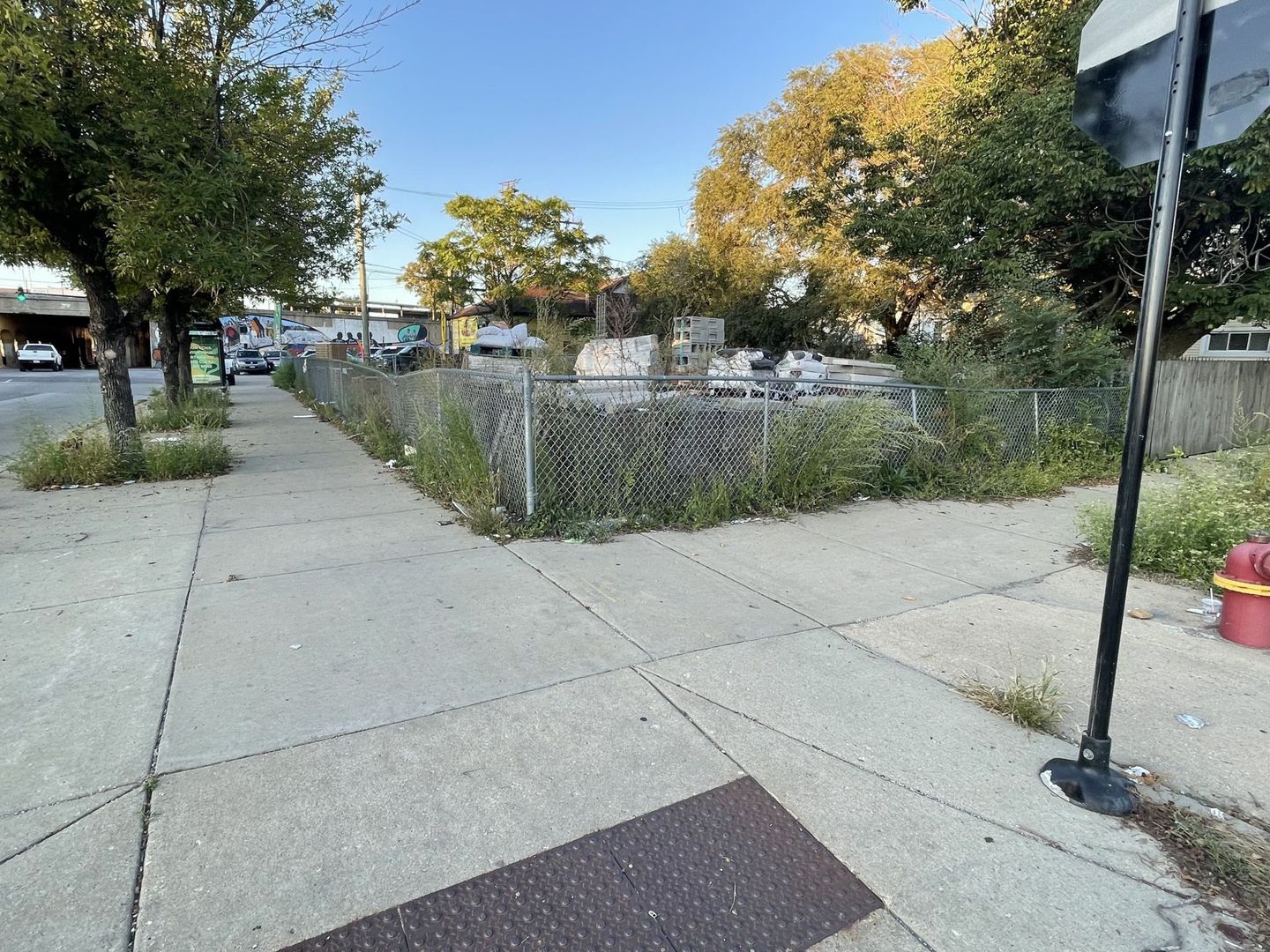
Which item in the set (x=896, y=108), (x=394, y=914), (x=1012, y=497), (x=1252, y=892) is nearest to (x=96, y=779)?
(x=394, y=914)

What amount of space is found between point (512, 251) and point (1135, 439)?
3764 centimetres

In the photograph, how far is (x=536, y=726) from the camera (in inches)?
108

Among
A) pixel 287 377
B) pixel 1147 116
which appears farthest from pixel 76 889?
pixel 287 377

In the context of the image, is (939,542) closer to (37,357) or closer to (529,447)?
(529,447)

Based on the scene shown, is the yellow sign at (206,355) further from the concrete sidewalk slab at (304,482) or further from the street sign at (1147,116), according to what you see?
the street sign at (1147,116)

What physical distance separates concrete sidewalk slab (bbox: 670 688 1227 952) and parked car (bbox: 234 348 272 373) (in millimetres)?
50076

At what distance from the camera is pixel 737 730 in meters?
2.76

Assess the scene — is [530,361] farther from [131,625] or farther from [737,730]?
[737,730]

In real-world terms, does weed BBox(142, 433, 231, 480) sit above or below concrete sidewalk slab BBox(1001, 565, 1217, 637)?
above

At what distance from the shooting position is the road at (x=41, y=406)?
1168 cm

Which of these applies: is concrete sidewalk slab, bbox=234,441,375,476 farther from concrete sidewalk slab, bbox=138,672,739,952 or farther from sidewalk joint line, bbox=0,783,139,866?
concrete sidewalk slab, bbox=138,672,739,952

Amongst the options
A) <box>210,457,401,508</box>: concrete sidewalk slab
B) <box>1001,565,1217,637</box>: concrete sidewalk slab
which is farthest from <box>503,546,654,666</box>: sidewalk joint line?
<box>1001,565,1217,637</box>: concrete sidewalk slab

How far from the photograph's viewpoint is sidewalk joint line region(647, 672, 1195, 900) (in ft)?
6.68

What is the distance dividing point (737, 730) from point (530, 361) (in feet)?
15.1
